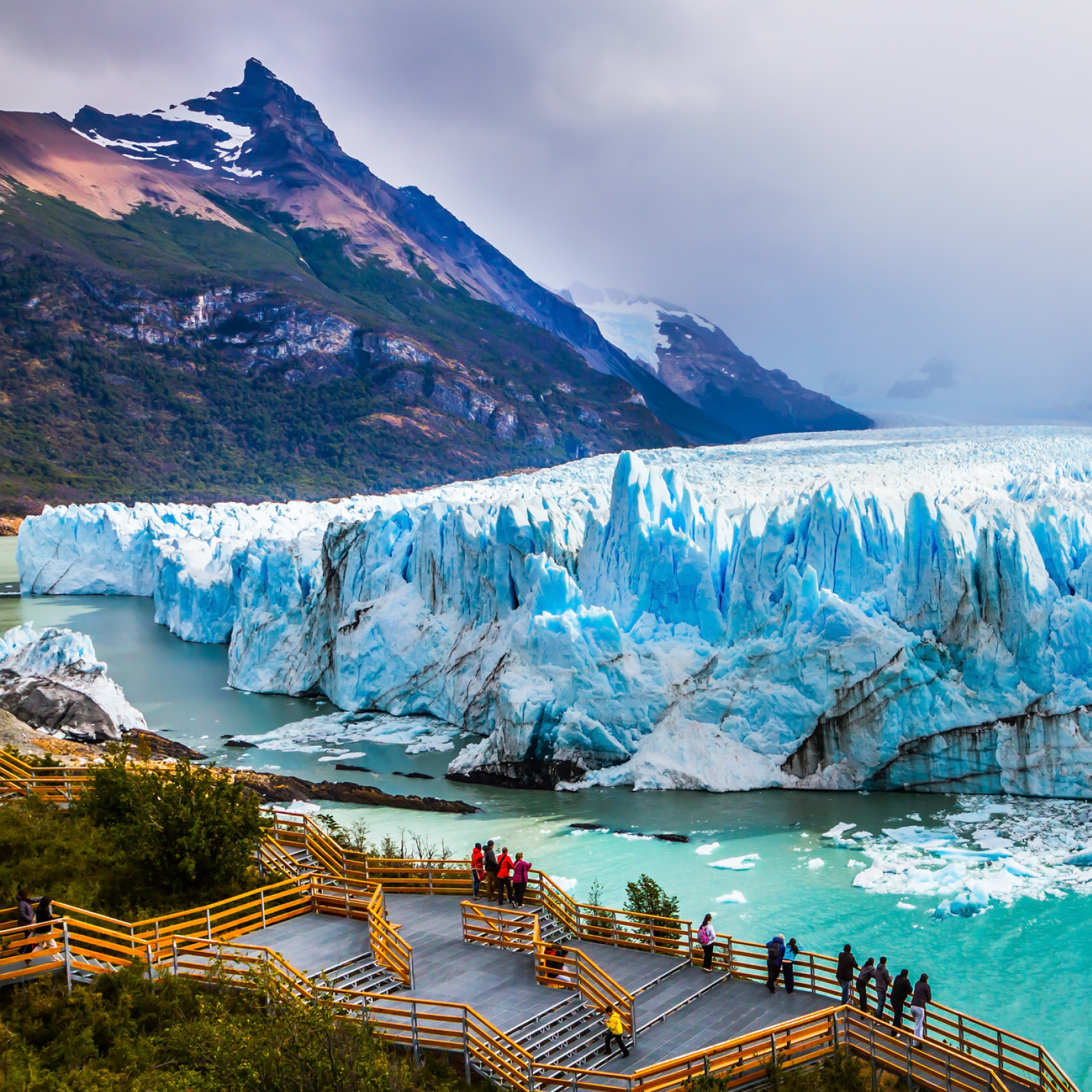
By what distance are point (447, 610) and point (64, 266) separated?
88234 mm

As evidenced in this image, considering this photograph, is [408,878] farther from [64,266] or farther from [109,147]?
[109,147]

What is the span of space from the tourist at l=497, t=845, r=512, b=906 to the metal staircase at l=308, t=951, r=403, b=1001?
1.77 metres

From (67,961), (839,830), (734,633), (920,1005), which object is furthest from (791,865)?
(67,961)

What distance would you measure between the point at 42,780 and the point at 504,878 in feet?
22.9

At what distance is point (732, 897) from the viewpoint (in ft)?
52.2

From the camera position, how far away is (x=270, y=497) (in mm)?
91562

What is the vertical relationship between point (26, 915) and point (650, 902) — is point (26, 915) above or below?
above

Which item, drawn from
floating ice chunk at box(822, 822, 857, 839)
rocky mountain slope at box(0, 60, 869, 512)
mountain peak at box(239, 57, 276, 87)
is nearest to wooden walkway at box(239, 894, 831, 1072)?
floating ice chunk at box(822, 822, 857, 839)

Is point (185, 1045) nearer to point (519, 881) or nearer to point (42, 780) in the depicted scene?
point (519, 881)

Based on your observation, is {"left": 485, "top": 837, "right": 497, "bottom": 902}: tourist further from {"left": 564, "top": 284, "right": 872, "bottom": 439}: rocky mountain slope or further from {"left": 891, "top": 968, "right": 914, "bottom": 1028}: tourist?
{"left": 564, "top": 284, "right": 872, "bottom": 439}: rocky mountain slope

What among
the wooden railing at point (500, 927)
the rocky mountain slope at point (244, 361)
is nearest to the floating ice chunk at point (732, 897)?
the wooden railing at point (500, 927)

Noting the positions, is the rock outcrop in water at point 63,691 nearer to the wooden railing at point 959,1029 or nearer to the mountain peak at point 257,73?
the wooden railing at point 959,1029

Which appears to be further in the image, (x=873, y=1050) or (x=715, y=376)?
(x=715, y=376)

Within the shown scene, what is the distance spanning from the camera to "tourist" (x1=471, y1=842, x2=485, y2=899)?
11859 mm
